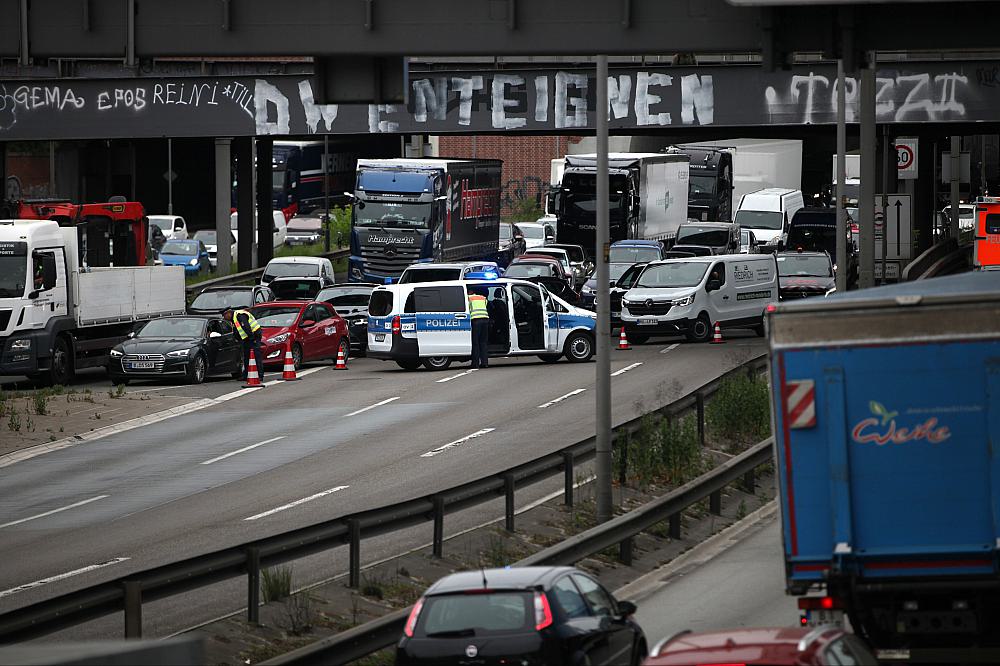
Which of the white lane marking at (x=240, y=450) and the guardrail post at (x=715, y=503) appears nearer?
the guardrail post at (x=715, y=503)

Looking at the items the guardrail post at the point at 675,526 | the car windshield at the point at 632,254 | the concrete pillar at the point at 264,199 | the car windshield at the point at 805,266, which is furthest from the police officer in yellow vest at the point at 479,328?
the concrete pillar at the point at 264,199

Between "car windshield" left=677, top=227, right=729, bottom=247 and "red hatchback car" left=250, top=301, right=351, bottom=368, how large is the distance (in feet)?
59.8

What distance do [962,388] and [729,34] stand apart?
670cm

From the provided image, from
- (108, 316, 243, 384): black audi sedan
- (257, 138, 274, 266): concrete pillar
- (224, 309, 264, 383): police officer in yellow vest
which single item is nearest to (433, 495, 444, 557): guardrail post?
(224, 309, 264, 383): police officer in yellow vest

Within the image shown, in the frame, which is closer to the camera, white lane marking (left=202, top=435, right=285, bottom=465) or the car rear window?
the car rear window

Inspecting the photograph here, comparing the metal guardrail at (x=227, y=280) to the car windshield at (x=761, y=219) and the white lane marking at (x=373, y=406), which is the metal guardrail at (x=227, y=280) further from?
the car windshield at (x=761, y=219)

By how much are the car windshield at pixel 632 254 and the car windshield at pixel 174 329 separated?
1600cm

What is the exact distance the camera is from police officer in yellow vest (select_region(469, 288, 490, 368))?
1331 inches

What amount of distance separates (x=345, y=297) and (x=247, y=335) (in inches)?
282

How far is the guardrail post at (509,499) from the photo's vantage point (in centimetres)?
1758

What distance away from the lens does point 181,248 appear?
6272 centimetres

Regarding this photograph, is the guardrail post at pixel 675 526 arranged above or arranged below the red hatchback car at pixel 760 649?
below

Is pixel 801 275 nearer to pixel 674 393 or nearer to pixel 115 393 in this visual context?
pixel 674 393

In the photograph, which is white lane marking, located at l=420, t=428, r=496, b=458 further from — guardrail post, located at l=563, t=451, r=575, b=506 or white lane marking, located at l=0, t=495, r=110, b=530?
white lane marking, located at l=0, t=495, r=110, b=530
